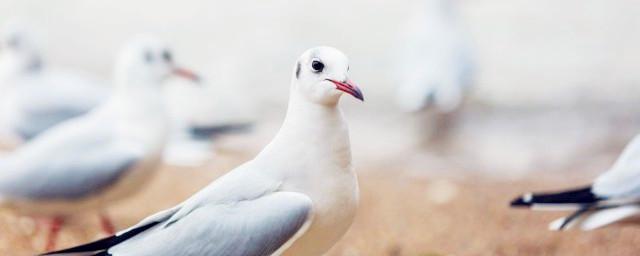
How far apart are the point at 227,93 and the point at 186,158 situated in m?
1.94

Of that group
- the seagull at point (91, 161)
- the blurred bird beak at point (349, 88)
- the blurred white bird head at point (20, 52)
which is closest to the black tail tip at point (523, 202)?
the blurred bird beak at point (349, 88)

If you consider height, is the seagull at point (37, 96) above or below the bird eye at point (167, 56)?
above

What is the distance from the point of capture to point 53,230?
3674mm

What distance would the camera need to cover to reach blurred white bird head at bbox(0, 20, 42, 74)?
5.52 metres

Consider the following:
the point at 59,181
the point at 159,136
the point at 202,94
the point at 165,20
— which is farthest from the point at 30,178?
the point at 165,20

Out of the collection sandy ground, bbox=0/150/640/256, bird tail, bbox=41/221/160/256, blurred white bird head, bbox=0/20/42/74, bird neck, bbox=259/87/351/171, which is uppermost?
blurred white bird head, bbox=0/20/42/74

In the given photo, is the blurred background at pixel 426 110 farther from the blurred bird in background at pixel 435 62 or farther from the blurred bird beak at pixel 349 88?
the blurred bird beak at pixel 349 88

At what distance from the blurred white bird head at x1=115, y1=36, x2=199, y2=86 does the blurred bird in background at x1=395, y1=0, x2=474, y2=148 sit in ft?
5.48

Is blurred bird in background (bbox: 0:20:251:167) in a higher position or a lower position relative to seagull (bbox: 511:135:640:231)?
higher

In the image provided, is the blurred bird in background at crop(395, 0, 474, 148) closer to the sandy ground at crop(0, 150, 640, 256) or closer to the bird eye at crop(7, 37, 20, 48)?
the sandy ground at crop(0, 150, 640, 256)

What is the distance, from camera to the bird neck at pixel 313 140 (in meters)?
2.38

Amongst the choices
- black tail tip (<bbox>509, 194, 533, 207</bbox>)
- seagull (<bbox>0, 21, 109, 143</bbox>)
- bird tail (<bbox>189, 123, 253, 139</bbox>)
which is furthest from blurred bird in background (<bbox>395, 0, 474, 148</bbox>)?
black tail tip (<bbox>509, 194, 533, 207</bbox>)

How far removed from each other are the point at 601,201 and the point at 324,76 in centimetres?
93

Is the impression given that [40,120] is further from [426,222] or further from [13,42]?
[426,222]
